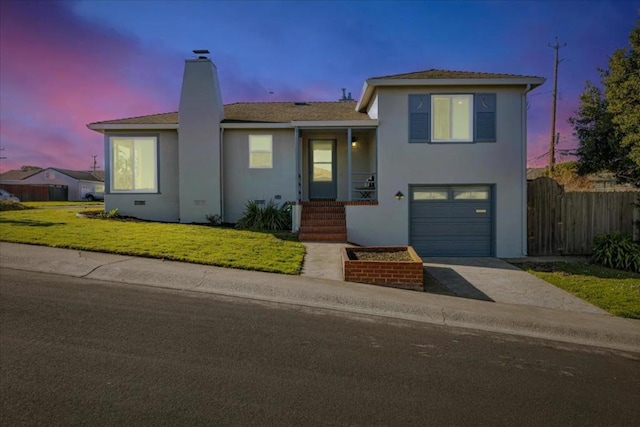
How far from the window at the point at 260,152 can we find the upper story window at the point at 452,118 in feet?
18.5

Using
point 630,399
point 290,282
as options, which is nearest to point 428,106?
point 290,282

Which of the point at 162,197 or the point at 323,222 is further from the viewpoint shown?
the point at 162,197

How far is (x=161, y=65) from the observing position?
18.0 m

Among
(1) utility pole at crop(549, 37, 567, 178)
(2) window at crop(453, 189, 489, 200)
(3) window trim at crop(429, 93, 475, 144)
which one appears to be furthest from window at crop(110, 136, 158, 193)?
(1) utility pole at crop(549, 37, 567, 178)

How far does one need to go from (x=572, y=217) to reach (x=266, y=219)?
10226 millimetres

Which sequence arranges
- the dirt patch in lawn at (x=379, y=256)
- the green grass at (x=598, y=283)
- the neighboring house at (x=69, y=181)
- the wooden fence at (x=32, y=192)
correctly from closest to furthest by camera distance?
the green grass at (x=598, y=283), the dirt patch in lawn at (x=379, y=256), the wooden fence at (x=32, y=192), the neighboring house at (x=69, y=181)

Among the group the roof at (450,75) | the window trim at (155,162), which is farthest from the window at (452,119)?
the window trim at (155,162)

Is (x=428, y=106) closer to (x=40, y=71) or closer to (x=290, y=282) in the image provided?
(x=290, y=282)

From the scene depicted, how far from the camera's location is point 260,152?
15.6m

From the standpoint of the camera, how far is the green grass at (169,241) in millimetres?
9008

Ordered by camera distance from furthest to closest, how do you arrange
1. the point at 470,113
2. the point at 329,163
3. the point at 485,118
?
the point at 329,163 < the point at 470,113 < the point at 485,118

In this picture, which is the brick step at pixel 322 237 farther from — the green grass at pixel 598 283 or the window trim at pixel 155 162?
the window trim at pixel 155 162

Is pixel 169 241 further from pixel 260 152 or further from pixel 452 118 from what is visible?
pixel 452 118

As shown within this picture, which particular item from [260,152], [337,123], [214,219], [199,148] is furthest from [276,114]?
[214,219]
